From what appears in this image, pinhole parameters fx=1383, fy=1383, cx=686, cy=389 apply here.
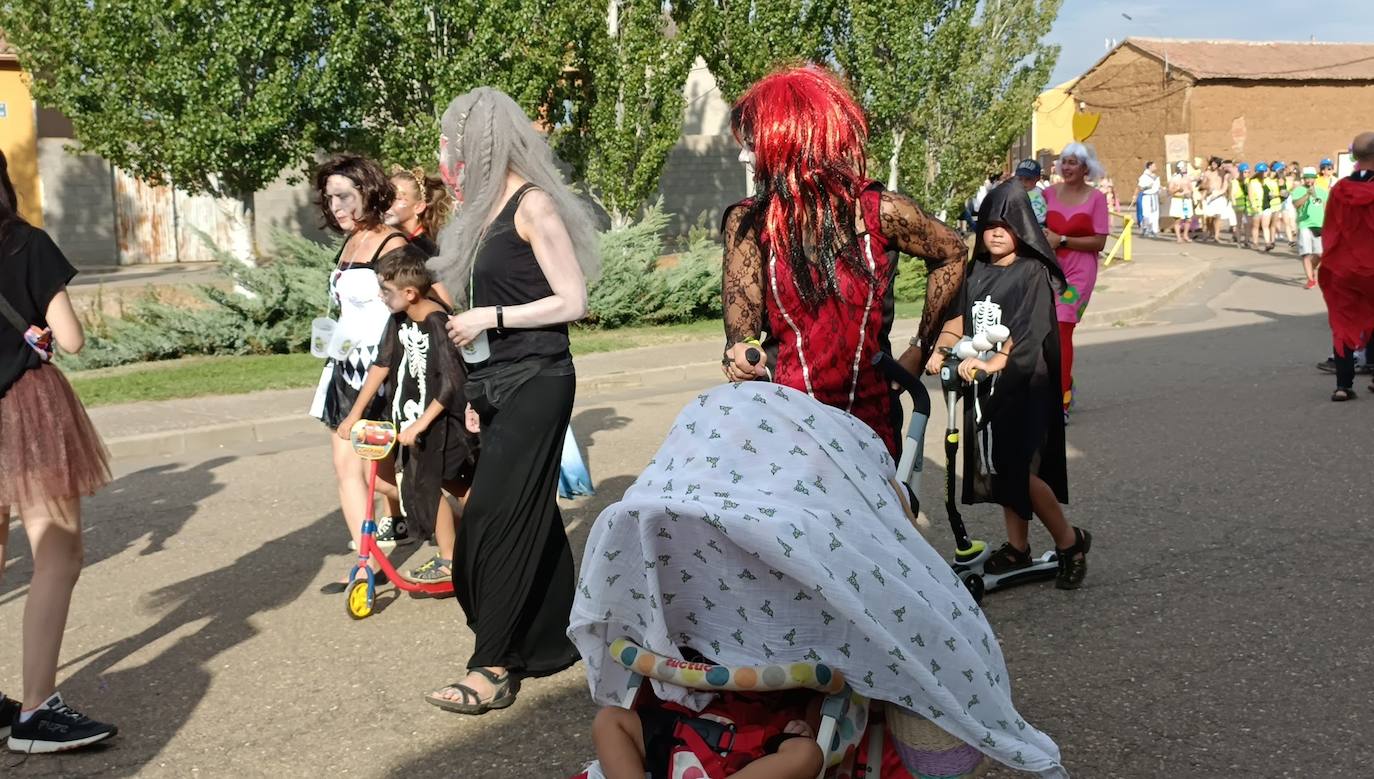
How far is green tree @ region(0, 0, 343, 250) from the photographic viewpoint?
61.5 ft

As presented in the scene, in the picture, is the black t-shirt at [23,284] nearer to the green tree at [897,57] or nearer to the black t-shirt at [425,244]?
the black t-shirt at [425,244]

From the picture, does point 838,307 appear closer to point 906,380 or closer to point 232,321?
point 906,380

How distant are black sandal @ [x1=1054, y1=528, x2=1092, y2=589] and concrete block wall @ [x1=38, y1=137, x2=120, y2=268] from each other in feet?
98.3

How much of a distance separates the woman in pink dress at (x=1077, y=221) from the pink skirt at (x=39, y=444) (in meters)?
6.03

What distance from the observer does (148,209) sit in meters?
32.1

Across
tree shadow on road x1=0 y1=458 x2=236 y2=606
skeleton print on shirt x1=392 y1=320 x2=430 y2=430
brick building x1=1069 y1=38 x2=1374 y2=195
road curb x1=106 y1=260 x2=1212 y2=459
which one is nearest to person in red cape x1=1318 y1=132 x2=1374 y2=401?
road curb x1=106 y1=260 x2=1212 y2=459

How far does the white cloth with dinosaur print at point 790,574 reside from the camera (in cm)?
266

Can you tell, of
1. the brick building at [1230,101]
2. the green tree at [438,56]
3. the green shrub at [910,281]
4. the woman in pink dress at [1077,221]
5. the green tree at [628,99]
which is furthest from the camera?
the brick building at [1230,101]

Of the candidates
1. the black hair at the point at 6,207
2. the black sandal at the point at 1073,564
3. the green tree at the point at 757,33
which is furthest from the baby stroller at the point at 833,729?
the green tree at the point at 757,33

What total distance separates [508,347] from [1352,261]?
7641 mm

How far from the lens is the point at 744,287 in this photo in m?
3.61

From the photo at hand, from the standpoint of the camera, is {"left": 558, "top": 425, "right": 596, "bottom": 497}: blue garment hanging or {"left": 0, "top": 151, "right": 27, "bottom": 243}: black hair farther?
{"left": 558, "top": 425, "right": 596, "bottom": 497}: blue garment hanging

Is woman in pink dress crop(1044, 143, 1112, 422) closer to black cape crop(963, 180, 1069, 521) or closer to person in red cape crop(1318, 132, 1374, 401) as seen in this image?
person in red cape crop(1318, 132, 1374, 401)

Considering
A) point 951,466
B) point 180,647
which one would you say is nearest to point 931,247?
point 951,466
